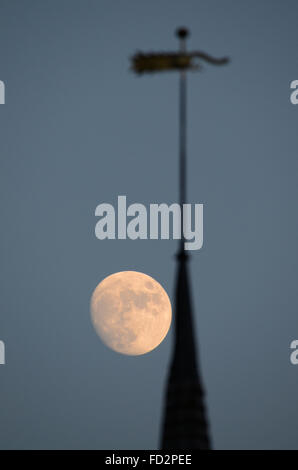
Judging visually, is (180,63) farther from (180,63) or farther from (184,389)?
(184,389)

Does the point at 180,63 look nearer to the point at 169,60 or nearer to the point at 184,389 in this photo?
the point at 169,60

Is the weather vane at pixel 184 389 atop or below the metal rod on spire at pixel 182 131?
below

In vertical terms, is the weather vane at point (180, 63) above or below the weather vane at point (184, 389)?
above

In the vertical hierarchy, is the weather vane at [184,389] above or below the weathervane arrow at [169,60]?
below

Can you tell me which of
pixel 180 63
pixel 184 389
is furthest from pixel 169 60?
pixel 184 389

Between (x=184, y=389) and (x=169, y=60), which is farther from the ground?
(x=169, y=60)

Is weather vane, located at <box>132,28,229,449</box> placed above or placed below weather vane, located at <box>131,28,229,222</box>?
below

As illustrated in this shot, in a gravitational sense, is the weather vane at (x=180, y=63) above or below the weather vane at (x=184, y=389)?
above
